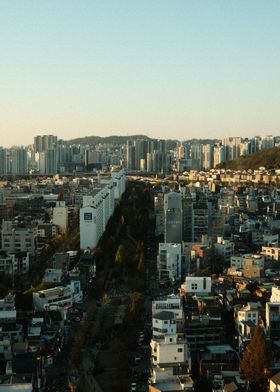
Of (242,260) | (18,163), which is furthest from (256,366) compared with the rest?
(18,163)

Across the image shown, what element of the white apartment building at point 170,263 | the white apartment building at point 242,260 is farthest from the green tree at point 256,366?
the white apartment building at point 170,263

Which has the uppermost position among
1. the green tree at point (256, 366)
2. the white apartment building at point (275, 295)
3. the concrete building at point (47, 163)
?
the concrete building at point (47, 163)

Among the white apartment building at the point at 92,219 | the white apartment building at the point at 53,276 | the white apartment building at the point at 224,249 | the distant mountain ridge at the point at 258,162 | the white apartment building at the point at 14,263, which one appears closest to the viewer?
the white apartment building at the point at 53,276

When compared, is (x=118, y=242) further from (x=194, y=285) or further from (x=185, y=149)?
(x=185, y=149)

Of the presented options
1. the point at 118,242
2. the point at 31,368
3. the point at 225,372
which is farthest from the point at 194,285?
the point at 118,242

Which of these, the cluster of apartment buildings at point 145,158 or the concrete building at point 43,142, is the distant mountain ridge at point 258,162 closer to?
the cluster of apartment buildings at point 145,158

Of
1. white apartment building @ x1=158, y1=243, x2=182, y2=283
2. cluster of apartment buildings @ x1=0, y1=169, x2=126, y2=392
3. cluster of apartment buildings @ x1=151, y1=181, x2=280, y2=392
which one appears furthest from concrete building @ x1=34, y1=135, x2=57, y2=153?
white apartment building @ x1=158, y1=243, x2=182, y2=283

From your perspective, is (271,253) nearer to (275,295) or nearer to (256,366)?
(275,295)
